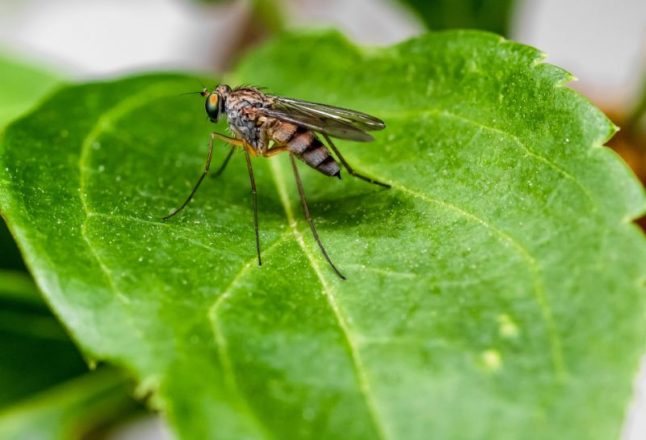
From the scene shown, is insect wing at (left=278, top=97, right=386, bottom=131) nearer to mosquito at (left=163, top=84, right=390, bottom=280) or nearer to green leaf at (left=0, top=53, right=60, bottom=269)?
mosquito at (left=163, top=84, right=390, bottom=280)

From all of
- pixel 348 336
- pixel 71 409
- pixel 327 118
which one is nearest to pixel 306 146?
pixel 327 118

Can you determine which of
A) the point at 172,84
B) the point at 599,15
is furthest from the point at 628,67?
the point at 172,84

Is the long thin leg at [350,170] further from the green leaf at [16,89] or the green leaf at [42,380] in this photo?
the green leaf at [16,89]

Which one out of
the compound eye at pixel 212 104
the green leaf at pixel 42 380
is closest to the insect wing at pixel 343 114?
the compound eye at pixel 212 104

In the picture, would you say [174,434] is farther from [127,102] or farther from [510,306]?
[127,102]

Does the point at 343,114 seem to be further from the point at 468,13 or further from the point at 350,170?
the point at 468,13

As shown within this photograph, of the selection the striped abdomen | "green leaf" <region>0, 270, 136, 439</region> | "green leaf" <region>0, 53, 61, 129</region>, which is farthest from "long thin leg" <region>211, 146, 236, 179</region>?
"green leaf" <region>0, 53, 61, 129</region>
